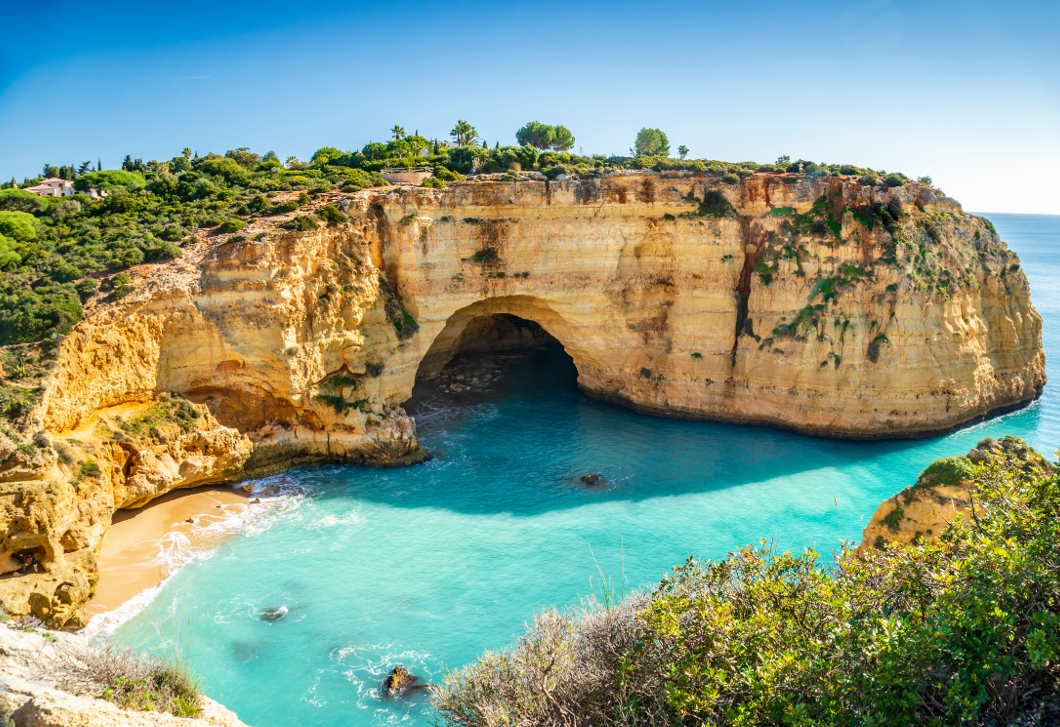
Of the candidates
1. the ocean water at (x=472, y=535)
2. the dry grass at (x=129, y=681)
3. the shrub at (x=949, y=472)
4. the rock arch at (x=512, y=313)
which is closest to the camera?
the dry grass at (x=129, y=681)

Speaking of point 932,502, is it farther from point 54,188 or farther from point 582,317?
point 54,188

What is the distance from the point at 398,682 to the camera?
Answer: 1394cm

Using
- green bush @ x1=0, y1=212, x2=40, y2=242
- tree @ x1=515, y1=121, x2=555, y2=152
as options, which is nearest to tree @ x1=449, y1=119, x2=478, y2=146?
tree @ x1=515, y1=121, x2=555, y2=152

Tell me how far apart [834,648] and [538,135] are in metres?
53.6

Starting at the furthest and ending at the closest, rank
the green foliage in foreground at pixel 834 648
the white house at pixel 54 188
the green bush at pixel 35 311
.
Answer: the white house at pixel 54 188 < the green bush at pixel 35 311 < the green foliage in foreground at pixel 834 648

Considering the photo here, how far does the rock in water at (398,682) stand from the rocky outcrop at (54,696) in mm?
3418

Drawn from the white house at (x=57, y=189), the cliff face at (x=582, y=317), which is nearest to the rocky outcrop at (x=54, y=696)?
the cliff face at (x=582, y=317)

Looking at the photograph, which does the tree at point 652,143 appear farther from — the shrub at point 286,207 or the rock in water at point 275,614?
the rock in water at point 275,614

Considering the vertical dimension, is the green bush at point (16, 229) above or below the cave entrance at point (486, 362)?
above

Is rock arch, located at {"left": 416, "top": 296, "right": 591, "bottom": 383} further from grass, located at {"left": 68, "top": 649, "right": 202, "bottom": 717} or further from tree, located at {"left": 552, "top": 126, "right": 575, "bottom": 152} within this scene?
tree, located at {"left": 552, "top": 126, "right": 575, "bottom": 152}

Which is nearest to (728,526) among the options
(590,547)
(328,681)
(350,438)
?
(590,547)

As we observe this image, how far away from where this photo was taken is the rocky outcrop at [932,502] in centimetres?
1280

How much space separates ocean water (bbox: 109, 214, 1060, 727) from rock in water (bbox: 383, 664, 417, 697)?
0.91 ft

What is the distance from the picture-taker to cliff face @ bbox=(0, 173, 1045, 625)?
A: 21.7m
